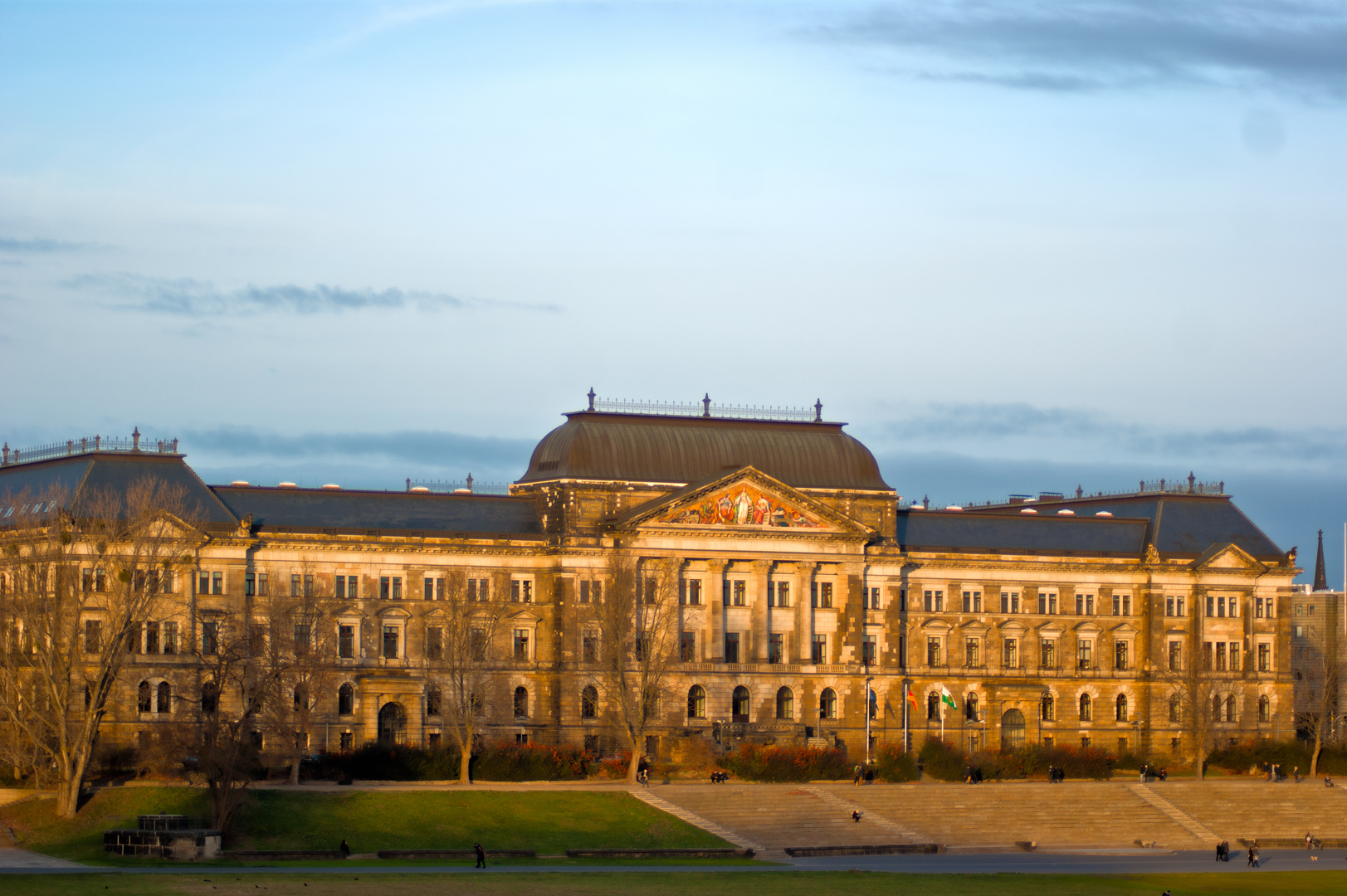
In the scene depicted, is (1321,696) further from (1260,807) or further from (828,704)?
(828,704)

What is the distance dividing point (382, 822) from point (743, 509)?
4221 centimetres

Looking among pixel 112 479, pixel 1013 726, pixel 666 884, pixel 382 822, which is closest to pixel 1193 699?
pixel 1013 726

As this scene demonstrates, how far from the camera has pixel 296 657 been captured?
134625mm

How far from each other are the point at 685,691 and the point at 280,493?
2895cm

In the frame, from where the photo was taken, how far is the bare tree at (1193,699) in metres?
157

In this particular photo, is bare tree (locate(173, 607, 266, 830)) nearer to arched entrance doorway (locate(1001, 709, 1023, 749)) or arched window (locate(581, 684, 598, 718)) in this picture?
arched window (locate(581, 684, 598, 718))

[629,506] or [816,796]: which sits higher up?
[629,506]

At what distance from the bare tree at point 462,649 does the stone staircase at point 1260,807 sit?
41392 millimetres

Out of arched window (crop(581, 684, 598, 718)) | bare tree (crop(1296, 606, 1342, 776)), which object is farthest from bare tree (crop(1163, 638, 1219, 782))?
arched window (crop(581, 684, 598, 718))

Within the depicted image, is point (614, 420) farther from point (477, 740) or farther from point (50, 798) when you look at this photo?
point (50, 798)

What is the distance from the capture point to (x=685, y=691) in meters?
151

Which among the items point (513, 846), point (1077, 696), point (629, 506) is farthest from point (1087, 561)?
point (513, 846)

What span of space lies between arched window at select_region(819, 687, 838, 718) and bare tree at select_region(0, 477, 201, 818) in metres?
42.7

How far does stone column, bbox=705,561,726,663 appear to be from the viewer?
500 feet
